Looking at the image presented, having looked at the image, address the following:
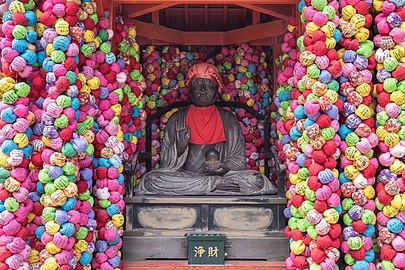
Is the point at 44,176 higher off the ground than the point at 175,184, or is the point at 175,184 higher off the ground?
the point at 44,176

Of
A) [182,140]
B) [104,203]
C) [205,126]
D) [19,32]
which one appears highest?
[19,32]

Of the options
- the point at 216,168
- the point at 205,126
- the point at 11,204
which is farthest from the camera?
the point at 205,126

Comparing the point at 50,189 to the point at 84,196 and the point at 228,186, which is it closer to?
the point at 84,196

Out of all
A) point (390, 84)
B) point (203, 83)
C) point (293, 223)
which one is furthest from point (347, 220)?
point (203, 83)

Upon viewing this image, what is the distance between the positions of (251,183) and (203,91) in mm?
1096

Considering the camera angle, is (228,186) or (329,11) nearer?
(329,11)

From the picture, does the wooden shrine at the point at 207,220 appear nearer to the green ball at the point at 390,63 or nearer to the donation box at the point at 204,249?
the donation box at the point at 204,249

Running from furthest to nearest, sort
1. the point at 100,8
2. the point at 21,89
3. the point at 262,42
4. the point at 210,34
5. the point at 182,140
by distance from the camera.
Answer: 1. the point at 210,34
2. the point at 262,42
3. the point at 182,140
4. the point at 100,8
5. the point at 21,89

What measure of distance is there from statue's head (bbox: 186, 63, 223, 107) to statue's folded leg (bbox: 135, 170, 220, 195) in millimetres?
878

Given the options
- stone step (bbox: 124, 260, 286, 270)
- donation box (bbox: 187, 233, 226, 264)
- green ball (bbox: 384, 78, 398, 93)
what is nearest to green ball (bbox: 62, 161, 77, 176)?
stone step (bbox: 124, 260, 286, 270)

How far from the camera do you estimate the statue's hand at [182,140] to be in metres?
5.98

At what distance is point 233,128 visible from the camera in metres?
6.17

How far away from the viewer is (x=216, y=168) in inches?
221

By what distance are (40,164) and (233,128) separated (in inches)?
88.9
